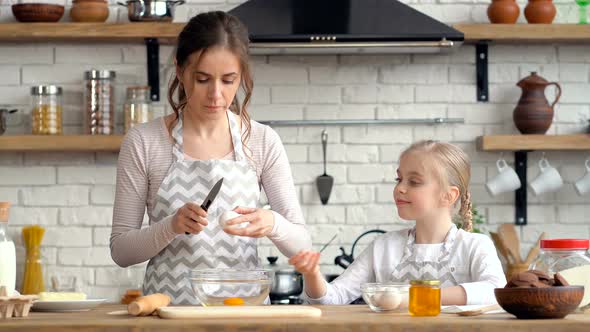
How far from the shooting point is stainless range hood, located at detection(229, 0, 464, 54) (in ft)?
12.8

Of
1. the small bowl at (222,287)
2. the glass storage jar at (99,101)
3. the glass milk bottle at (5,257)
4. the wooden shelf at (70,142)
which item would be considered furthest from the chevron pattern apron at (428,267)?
the glass storage jar at (99,101)

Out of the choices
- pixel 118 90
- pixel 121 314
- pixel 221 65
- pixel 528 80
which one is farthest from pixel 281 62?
pixel 121 314

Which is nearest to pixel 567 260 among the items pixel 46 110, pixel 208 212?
pixel 208 212

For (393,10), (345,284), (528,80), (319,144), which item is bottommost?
(345,284)

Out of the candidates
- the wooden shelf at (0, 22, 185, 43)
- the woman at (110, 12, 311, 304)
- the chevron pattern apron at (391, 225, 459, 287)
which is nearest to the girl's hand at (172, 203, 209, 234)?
the woman at (110, 12, 311, 304)

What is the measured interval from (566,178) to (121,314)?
9.43 feet

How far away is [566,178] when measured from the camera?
435 centimetres

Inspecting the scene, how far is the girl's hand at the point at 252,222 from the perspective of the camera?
2.17m

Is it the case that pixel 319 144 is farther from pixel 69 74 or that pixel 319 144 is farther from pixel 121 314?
pixel 121 314

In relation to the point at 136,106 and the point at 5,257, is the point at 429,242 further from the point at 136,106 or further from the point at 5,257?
the point at 136,106

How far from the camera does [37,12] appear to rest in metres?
4.18

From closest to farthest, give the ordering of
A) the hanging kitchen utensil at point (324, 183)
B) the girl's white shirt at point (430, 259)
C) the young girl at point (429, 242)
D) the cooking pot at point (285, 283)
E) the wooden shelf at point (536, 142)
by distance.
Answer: the girl's white shirt at point (430, 259) < the young girl at point (429, 242) < the cooking pot at point (285, 283) < the wooden shelf at point (536, 142) < the hanging kitchen utensil at point (324, 183)

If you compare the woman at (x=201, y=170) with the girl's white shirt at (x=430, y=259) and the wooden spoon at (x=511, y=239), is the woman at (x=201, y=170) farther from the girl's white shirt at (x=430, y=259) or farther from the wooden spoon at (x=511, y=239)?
the wooden spoon at (x=511, y=239)

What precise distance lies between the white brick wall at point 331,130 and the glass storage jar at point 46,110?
12 centimetres
